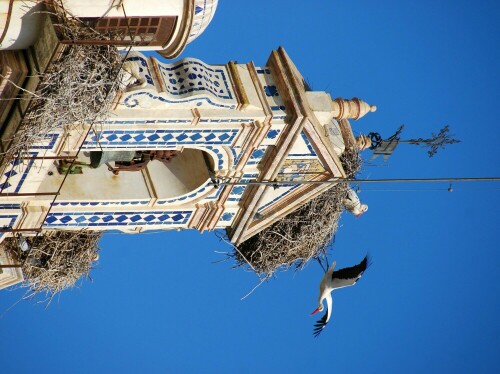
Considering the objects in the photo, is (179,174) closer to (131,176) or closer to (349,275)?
(131,176)

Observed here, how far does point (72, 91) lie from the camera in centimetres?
1806

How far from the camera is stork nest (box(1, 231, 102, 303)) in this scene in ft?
67.0

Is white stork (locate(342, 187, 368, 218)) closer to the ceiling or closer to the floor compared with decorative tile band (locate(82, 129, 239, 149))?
closer to the ceiling

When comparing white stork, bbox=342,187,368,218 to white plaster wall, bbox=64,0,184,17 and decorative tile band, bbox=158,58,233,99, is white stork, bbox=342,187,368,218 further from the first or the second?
white plaster wall, bbox=64,0,184,17

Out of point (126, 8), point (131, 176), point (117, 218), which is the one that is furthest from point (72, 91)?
point (131, 176)

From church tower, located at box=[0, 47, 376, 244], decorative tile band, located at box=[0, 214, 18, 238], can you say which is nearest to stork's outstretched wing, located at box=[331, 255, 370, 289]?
church tower, located at box=[0, 47, 376, 244]

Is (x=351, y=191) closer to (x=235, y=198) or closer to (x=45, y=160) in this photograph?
(x=235, y=198)

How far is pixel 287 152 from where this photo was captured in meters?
20.0

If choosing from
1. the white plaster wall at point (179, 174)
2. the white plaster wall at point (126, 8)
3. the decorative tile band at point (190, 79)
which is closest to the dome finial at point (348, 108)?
the decorative tile band at point (190, 79)

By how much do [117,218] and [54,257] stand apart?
896 mm

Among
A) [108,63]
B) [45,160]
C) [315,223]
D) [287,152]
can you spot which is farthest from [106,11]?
[315,223]

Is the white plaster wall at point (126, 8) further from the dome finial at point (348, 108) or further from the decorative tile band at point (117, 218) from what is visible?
the decorative tile band at point (117, 218)

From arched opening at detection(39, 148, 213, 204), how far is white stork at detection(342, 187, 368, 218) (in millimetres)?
2248

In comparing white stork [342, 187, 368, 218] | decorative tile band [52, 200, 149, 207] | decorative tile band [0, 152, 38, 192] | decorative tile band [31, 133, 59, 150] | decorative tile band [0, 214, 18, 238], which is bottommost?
decorative tile band [0, 214, 18, 238]
